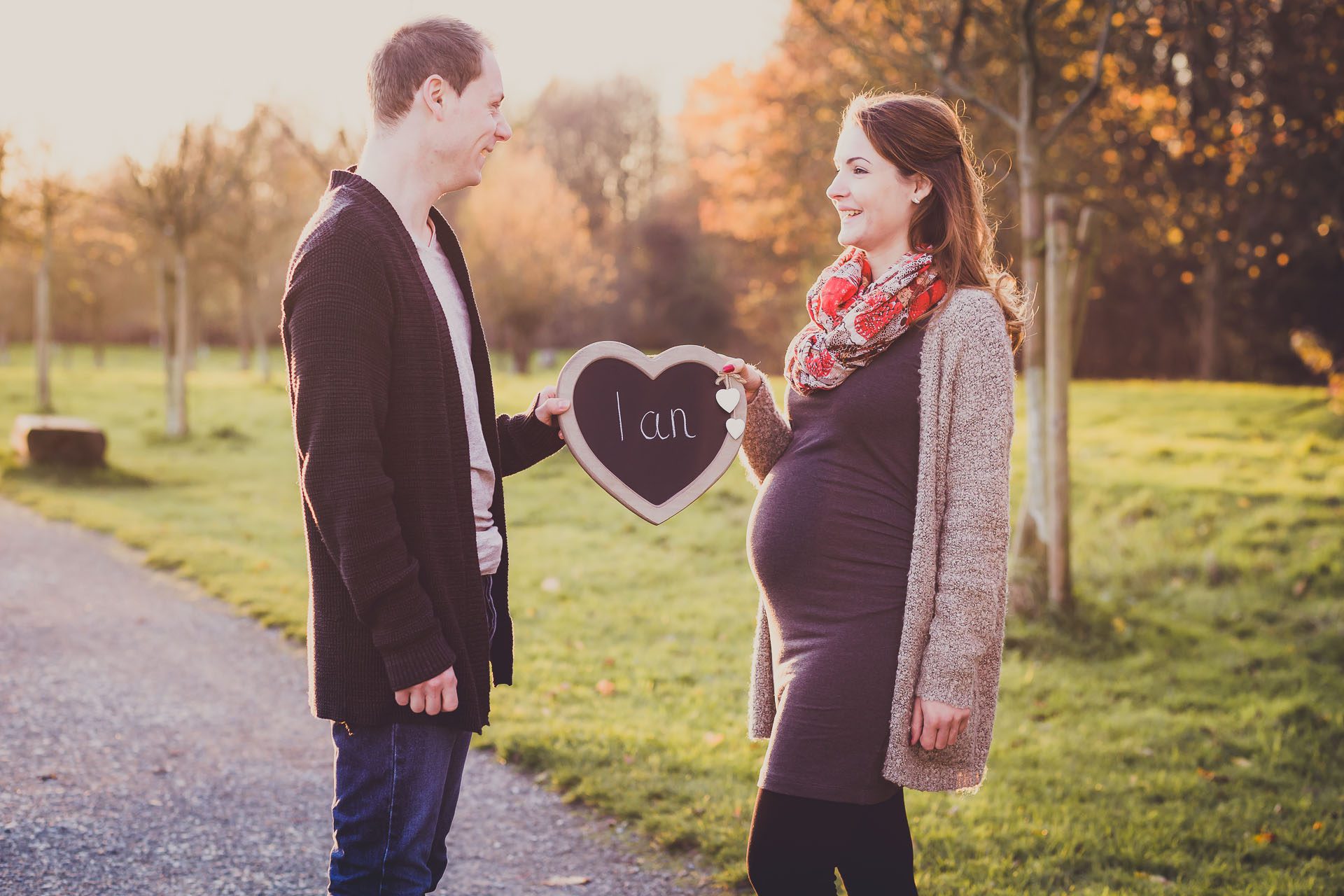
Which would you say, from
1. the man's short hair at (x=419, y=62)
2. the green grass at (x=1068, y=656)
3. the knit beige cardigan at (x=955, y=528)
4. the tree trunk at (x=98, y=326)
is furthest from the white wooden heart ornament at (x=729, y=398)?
the tree trunk at (x=98, y=326)

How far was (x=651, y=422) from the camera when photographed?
111 inches

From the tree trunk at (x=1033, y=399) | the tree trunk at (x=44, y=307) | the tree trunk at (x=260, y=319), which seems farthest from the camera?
the tree trunk at (x=260, y=319)

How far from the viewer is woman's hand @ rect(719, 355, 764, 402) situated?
9.03 ft

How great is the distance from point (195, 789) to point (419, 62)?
11.4 feet

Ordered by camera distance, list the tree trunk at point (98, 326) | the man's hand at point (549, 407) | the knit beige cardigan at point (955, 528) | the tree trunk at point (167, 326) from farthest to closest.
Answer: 1. the tree trunk at point (98, 326)
2. the tree trunk at point (167, 326)
3. the man's hand at point (549, 407)
4. the knit beige cardigan at point (955, 528)

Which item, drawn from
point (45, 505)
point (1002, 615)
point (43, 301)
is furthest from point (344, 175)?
point (43, 301)

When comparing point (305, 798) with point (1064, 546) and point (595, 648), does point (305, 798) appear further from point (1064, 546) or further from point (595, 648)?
point (1064, 546)

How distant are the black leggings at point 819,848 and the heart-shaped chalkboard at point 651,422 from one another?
30.5 inches

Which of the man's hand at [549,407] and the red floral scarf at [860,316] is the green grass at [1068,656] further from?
the red floral scarf at [860,316]

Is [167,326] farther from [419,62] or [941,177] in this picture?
[941,177]

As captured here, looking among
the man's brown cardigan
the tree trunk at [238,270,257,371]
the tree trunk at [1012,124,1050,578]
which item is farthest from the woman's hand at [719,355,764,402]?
the tree trunk at [238,270,257,371]

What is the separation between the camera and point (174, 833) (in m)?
4.04

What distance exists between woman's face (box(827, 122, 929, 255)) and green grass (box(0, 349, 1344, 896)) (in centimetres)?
235

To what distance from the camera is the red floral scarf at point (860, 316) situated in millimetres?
2439
